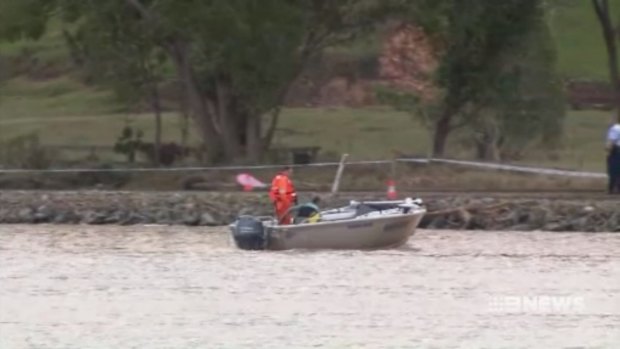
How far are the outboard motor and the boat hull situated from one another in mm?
157

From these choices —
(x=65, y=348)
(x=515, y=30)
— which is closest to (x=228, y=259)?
(x=65, y=348)

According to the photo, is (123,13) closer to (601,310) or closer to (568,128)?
(601,310)

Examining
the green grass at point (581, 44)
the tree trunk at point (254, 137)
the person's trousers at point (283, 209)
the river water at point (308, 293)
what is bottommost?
the river water at point (308, 293)

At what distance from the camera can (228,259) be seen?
97.8 feet

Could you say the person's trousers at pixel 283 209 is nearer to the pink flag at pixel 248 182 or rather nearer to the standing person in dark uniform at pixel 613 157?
the standing person in dark uniform at pixel 613 157

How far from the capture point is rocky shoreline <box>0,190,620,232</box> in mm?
35656

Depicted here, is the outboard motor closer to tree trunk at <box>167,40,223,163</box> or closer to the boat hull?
the boat hull

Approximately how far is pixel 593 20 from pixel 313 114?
40.5 m

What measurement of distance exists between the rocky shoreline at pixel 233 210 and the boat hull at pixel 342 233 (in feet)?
17.2

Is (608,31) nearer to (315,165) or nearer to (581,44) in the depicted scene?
(315,165)

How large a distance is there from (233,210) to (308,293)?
12362mm

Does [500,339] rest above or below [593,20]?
below

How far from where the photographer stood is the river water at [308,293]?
2050 centimetres

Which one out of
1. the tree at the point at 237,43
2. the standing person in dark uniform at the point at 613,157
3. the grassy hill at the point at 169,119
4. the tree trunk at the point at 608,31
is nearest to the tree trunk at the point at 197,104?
the tree at the point at 237,43
